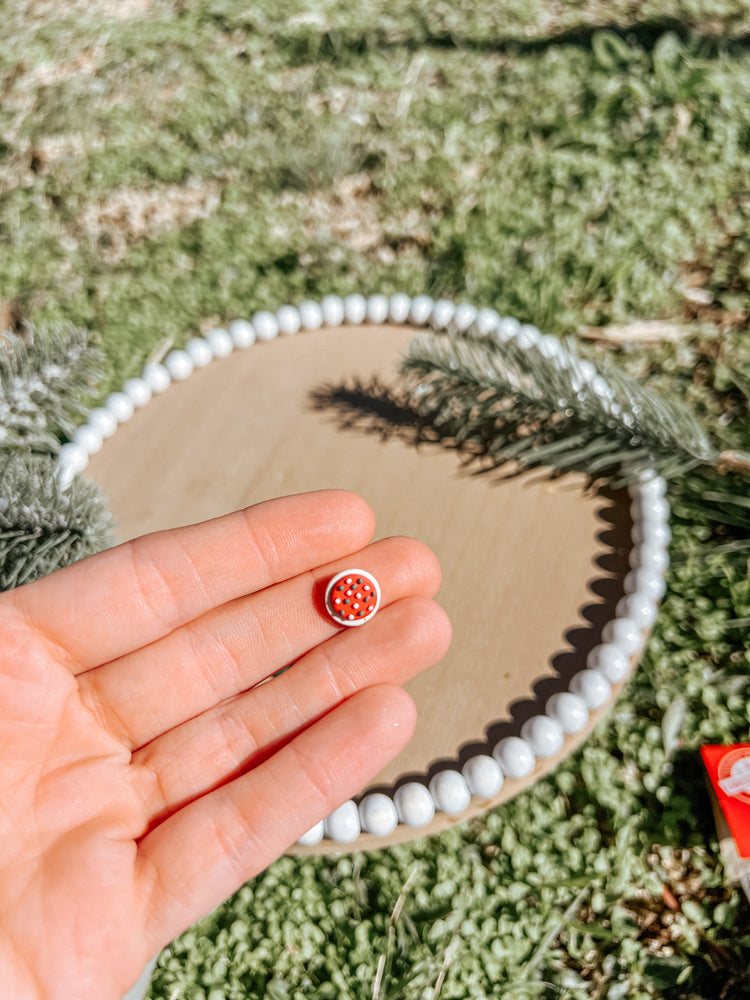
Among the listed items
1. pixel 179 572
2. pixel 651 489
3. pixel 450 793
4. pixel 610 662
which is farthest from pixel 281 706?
pixel 651 489

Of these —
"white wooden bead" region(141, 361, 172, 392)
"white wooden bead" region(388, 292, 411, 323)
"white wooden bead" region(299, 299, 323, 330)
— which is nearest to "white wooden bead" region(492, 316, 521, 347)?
"white wooden bead" region(388, 292, 411, 323)

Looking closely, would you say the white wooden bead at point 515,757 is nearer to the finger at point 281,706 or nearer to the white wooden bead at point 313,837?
the finger at point 281,706

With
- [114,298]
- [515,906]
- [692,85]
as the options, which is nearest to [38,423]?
[114,298]

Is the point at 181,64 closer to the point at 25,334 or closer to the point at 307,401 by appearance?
the point at 25,334

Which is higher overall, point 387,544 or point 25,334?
point 25,334

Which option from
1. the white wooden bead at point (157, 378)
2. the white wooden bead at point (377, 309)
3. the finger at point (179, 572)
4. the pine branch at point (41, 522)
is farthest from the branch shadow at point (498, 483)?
the pine branch at point (41, 522)

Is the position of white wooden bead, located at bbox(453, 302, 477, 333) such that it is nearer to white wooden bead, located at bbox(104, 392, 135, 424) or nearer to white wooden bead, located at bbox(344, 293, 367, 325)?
white wooden bead, located at bbox(344, 293, 367, 325)

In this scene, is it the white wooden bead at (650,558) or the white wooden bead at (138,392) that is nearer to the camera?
the white wooden bead at (650,558)
